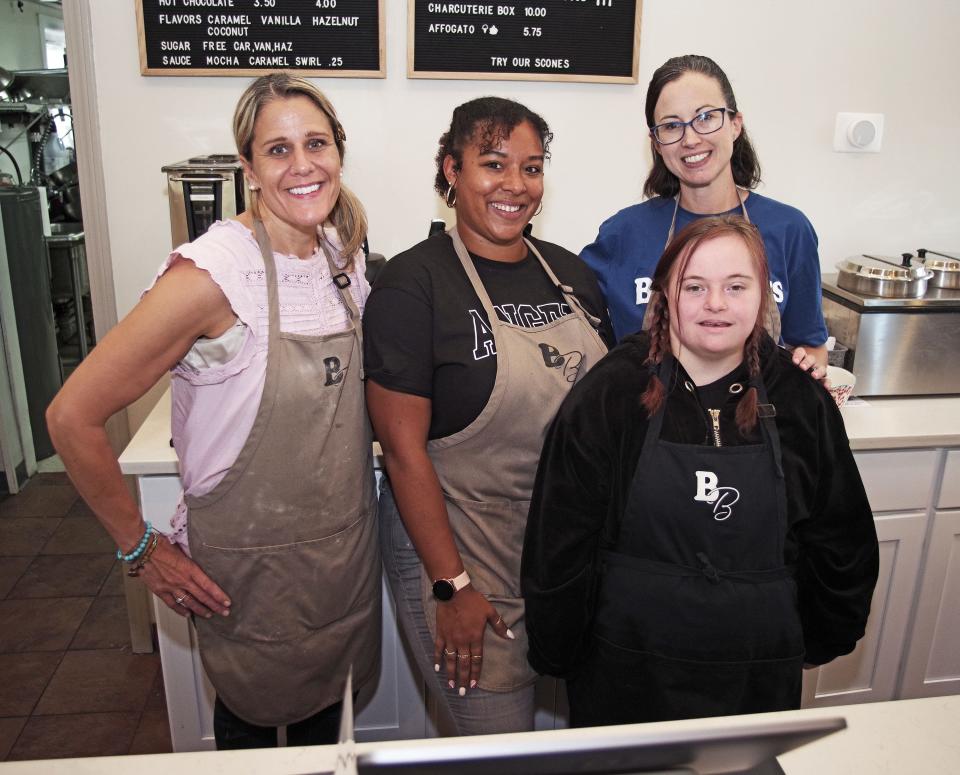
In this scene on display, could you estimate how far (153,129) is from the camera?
2.17 meters

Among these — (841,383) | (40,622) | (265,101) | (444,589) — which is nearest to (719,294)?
(444,589)

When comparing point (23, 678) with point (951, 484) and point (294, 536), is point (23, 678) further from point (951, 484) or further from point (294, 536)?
point (951, 484)

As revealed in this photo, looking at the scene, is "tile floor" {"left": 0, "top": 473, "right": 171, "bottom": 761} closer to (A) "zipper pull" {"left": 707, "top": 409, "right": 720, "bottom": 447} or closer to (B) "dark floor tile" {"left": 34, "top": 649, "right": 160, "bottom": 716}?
(B) "dark floor tile" {"left": 34, "top": 649, "right": 160, "bottom": 716}

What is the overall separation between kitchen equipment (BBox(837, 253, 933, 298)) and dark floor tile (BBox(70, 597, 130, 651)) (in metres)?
2.44

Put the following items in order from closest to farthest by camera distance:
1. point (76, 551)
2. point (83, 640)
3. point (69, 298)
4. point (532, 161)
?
point (532, 161) → point (83, 640) → point (76, 551) → point (69, 298)

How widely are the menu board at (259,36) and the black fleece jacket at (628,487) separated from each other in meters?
1.32

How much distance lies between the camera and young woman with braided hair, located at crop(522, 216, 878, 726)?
1221mm

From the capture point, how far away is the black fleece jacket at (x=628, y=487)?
125 centimetres

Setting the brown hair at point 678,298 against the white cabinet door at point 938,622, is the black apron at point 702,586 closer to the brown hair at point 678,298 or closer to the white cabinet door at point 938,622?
the brown hair at point 678,298

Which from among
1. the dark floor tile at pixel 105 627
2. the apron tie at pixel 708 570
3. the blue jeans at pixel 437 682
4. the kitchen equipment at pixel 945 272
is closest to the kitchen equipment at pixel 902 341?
the kitchen equipment at pixel 945 272

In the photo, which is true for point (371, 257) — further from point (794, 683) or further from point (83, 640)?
point (83, 640)

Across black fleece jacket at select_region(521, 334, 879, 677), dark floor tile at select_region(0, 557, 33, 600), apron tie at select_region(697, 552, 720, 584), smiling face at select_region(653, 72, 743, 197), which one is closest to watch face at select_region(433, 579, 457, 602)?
black fleece jacket at select_region(521, 334, 879, 677)

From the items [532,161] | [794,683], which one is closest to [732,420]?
[794,683]

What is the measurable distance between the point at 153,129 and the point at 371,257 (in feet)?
2.48
